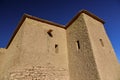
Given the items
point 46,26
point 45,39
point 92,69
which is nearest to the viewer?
point 92,69

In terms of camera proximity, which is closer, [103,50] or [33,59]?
[33,59]

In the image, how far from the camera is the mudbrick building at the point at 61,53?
21.1 feet

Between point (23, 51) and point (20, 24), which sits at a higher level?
point (20, 24)

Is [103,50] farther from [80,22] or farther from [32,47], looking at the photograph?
[32,47]

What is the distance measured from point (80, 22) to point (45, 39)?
9.90 feet

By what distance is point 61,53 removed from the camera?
847cm

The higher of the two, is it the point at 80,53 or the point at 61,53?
the point at 61,53

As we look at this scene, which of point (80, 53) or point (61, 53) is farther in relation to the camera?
point (61, 53)

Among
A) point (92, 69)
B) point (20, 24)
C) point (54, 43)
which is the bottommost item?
point (92, 69)

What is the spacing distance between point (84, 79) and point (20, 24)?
629 cm

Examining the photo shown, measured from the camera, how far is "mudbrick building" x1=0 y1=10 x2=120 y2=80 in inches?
253

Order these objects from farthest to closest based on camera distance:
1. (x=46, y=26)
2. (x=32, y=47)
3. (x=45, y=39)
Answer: (x=46, y=26), (x=45, y=39), (x=32, y=47)

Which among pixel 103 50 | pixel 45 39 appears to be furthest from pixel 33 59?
pixel 103 50

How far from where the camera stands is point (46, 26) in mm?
8938
